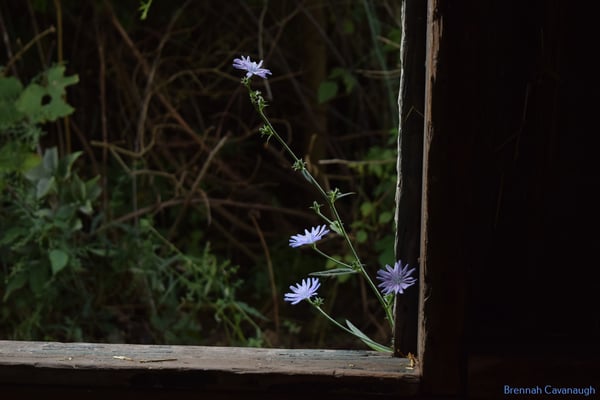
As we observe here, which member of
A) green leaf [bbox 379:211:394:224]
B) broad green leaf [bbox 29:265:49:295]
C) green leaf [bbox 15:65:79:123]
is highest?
green leaf [bbox 15:65:79:123]

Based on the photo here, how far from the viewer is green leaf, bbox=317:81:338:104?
3359mm

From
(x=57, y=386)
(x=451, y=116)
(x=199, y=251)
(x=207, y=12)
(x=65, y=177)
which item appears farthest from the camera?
(x=207, y=12)

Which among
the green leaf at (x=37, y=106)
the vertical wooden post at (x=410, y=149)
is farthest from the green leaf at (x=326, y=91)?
the vertical wooden post at (x=410, y=149)

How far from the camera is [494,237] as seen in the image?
1480 mm

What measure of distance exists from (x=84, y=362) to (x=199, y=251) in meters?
1.96

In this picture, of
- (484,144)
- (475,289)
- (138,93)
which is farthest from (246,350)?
(138,93)

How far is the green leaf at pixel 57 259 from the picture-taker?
8.41 feet

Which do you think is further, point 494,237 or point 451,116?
point 494,237

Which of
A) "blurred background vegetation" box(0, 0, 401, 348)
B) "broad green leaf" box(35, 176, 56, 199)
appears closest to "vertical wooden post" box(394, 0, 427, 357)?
"blurred background vegetation" box(0, 0, 401, 348)

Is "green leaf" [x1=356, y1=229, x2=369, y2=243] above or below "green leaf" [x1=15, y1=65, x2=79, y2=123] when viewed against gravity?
below

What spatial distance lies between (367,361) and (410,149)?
374 mm

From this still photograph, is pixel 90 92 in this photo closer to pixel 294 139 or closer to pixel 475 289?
pixel 294 139

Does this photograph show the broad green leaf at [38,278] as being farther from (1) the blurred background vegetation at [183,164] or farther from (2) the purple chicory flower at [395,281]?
(2) the purple chicory flower at [395,281]

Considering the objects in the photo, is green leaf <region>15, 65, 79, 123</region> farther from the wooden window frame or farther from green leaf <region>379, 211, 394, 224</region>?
the wooden window frame
